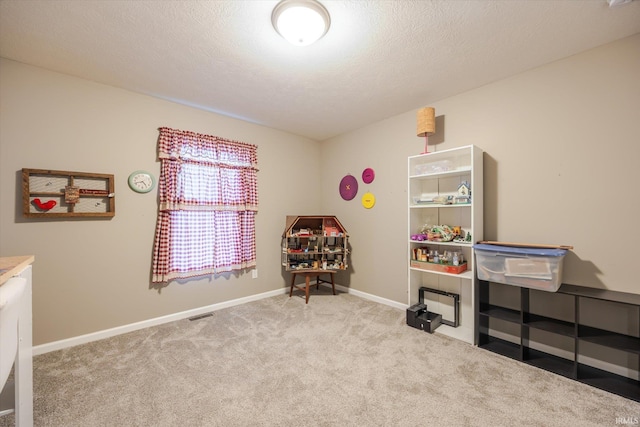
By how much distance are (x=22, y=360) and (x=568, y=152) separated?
372 cm

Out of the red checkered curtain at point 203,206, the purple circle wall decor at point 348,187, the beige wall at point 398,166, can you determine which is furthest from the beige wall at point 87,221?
the purple circle wall decor at point 348,187

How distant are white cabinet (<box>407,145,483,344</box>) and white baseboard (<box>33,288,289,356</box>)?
7.11ft

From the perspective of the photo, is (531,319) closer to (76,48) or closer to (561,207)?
(561,207)

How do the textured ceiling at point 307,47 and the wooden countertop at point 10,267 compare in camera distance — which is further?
the textured ceiling at point 307,47

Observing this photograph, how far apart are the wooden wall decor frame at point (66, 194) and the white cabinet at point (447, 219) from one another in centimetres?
307

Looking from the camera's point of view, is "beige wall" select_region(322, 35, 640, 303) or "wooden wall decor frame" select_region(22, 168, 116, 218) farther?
"wooden wall decor frame" select_region(22, 168, 116, 218)

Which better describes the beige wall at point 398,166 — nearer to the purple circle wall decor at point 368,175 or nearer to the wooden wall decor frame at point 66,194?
the wooden wall decor frame at point 66,194

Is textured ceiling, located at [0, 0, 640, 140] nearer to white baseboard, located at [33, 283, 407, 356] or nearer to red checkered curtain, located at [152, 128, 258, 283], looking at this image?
red checkered curtain, located at [152, 128, 258, 283]

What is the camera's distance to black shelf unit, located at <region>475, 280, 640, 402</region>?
1724 mm

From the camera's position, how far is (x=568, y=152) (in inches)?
81.6

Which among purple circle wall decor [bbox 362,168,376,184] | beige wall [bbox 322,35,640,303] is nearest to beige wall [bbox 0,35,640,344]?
beige wall [bbox 322,35,640,303]

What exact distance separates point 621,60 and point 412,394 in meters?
2.80

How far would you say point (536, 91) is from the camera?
222 centimetres

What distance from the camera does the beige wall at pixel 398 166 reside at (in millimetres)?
1910
